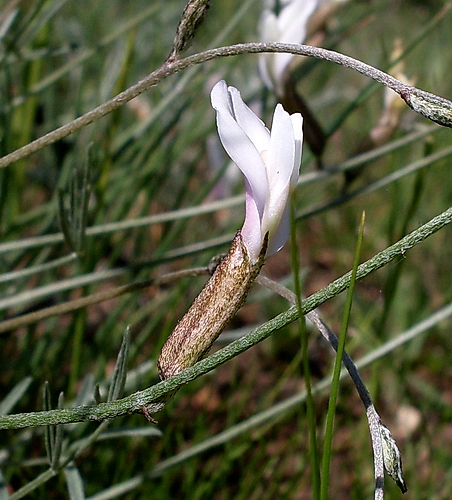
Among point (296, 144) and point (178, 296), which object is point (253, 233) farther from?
point (178, 296)

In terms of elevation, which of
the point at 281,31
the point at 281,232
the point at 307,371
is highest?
the point at 281,31

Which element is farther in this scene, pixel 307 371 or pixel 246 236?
pixel 246 236

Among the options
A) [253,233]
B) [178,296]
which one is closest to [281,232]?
[253,233]

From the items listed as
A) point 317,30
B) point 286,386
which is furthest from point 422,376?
point 317,30

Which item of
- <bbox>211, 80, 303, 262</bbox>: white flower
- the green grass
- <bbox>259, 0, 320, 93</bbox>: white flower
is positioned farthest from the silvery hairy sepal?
<bbox>259, 0, 320, 93</bbox>: white flower

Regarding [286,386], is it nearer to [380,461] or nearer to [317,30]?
[317,30]

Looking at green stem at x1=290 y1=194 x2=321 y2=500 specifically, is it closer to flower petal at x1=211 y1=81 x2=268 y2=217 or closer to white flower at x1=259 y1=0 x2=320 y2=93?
flower petal at x1=211 y1=81 x2=268 y2=217

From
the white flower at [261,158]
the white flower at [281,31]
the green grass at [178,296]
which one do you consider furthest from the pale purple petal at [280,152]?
the white flower at [281,31]
